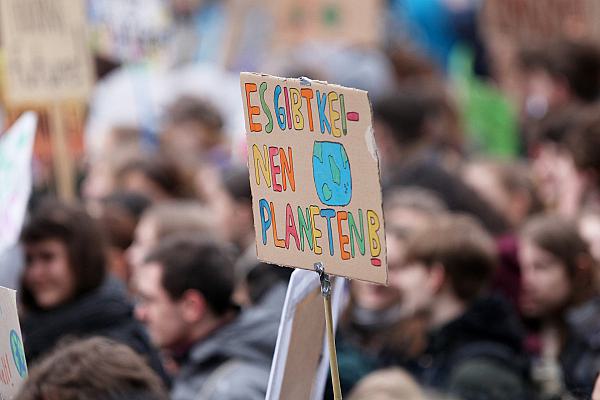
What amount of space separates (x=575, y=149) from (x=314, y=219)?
3731mm

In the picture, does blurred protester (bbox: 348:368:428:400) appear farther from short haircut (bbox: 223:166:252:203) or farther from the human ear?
short haircut (bbox: 223:166:252:203)

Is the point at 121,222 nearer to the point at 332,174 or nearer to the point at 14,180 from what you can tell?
the point at 14,180

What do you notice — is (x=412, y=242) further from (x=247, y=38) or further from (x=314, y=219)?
(x=247, y=38)

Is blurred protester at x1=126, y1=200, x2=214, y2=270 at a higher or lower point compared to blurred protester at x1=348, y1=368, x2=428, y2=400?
higher

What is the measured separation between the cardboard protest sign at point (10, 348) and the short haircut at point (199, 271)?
4.89 feet

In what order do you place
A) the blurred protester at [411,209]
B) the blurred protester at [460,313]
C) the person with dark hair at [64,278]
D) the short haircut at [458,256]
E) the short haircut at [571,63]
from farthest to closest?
the short haircut at [571,63], the blurred protester at [411,209], the short haircut at [458,256], the blurred protester at [460,313], the person with dark hair at [64,278]

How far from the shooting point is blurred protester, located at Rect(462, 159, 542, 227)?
7824mm

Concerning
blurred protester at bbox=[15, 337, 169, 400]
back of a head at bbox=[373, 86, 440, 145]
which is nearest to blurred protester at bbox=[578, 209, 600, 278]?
back of a head at bbox=[373, 86, 440, 145]

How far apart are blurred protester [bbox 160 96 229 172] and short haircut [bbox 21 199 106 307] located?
4.00 metres

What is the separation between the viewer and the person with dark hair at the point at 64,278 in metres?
4.96

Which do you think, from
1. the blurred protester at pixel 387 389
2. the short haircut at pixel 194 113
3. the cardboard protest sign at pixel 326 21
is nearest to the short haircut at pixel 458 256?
the blurred protester at pixel 387 389

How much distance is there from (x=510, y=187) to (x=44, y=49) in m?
2.60

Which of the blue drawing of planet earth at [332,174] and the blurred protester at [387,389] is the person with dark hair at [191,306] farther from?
the blue drawing of planet earth at [332,174]

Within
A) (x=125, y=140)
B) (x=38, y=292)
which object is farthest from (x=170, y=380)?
(x=125, y=140)
